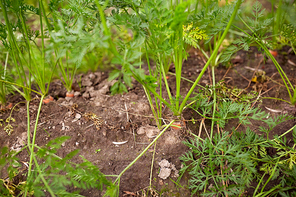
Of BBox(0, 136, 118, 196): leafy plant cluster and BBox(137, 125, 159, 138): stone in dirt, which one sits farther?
BBox(137, 125, 159, 138): stone in dirt

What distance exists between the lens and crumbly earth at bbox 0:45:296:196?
1146mm

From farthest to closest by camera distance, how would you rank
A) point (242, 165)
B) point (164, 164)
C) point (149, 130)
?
point (149, 130), point (164, 164), point (242, 165)

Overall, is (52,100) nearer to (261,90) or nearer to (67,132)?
(67,132)

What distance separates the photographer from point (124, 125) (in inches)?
52.4

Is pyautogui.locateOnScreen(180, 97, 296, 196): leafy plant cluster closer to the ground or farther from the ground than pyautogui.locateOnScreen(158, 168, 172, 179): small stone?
farther from the ground

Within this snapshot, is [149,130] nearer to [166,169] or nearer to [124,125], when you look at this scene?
[124,125]

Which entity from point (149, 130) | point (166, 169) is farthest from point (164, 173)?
point (149, 130)

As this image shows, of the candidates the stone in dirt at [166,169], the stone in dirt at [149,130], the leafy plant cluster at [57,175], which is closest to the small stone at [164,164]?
the stone in dirt at [166,169]

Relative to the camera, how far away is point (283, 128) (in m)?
1.26

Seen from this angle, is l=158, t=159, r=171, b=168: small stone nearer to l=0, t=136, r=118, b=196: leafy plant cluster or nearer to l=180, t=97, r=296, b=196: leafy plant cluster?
l=180, t=97, r=296, b=196: leafy plant cluster

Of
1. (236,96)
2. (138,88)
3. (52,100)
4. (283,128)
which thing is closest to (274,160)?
(283,128)

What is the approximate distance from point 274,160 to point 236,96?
47cm

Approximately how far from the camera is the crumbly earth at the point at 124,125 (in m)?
1.15

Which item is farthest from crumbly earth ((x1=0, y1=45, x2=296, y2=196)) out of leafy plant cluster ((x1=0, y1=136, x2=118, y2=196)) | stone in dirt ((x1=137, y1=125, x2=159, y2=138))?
leafy plant cluster ((x1=0, y1=136, x2=118, y2=196))
